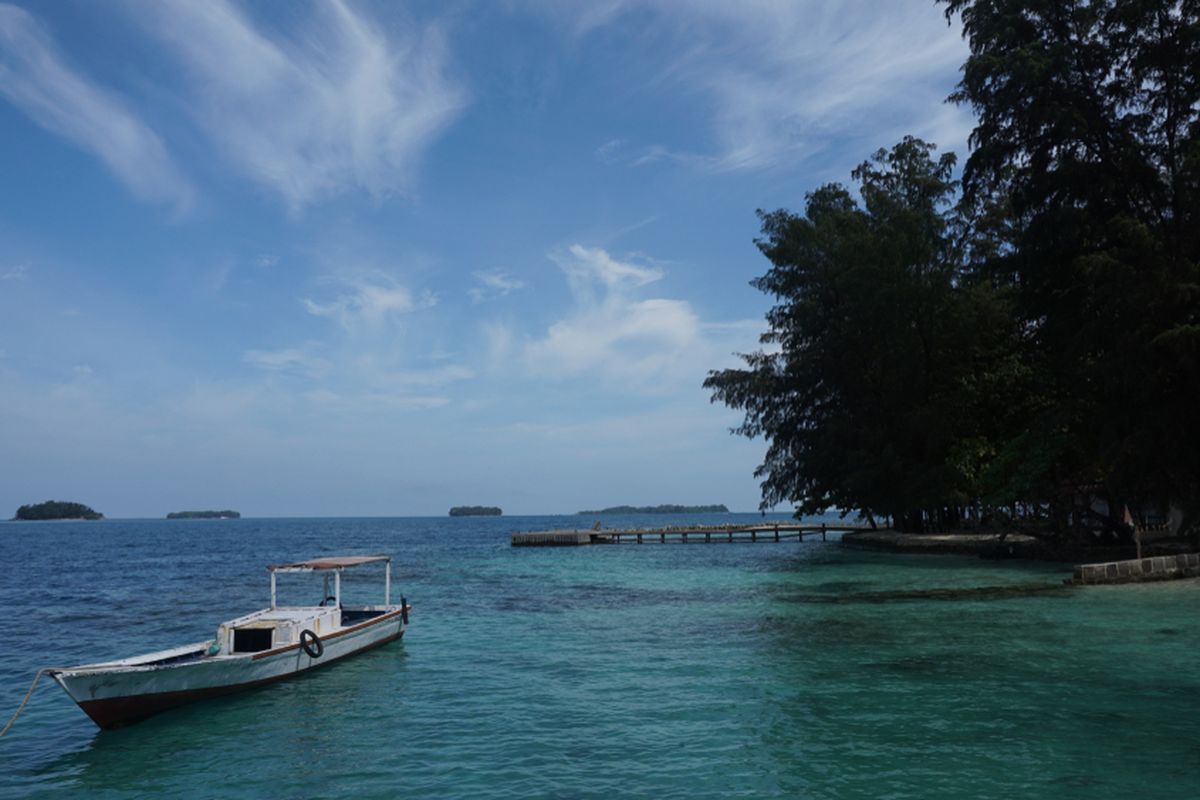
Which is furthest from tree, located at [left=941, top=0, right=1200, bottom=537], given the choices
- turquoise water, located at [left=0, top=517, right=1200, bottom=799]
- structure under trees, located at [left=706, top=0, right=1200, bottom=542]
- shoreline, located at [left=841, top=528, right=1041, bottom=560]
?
shoreline, located at [left=841, top=528, right=1041, bottom=560]

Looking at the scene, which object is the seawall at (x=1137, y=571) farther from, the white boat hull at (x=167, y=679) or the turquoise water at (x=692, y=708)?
the white boat hull at (x=167, y=679)

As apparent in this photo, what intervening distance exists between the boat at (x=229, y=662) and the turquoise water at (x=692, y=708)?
430mm

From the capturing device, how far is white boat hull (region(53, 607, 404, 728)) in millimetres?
14316

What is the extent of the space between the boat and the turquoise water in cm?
43

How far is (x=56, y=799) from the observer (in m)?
11.2

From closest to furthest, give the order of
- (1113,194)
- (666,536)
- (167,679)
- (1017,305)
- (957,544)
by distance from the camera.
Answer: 1. (167,679)
2. (1113,194)
3. (1017,305)
4. (957,544)
5. (666,536)

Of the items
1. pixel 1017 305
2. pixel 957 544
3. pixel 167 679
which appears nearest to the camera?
pixel 167 679

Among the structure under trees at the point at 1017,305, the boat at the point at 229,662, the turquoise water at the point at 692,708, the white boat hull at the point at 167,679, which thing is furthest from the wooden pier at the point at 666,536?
the white boat hull at the point at 167,679

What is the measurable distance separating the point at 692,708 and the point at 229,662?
970cm

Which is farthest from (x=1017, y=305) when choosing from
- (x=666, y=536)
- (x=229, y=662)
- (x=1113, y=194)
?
(x=666, y=536)

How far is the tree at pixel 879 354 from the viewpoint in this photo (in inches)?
1922

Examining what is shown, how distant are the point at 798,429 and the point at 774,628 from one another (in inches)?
1498

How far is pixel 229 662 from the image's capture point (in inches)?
653

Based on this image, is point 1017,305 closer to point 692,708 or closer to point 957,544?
point 957,544
